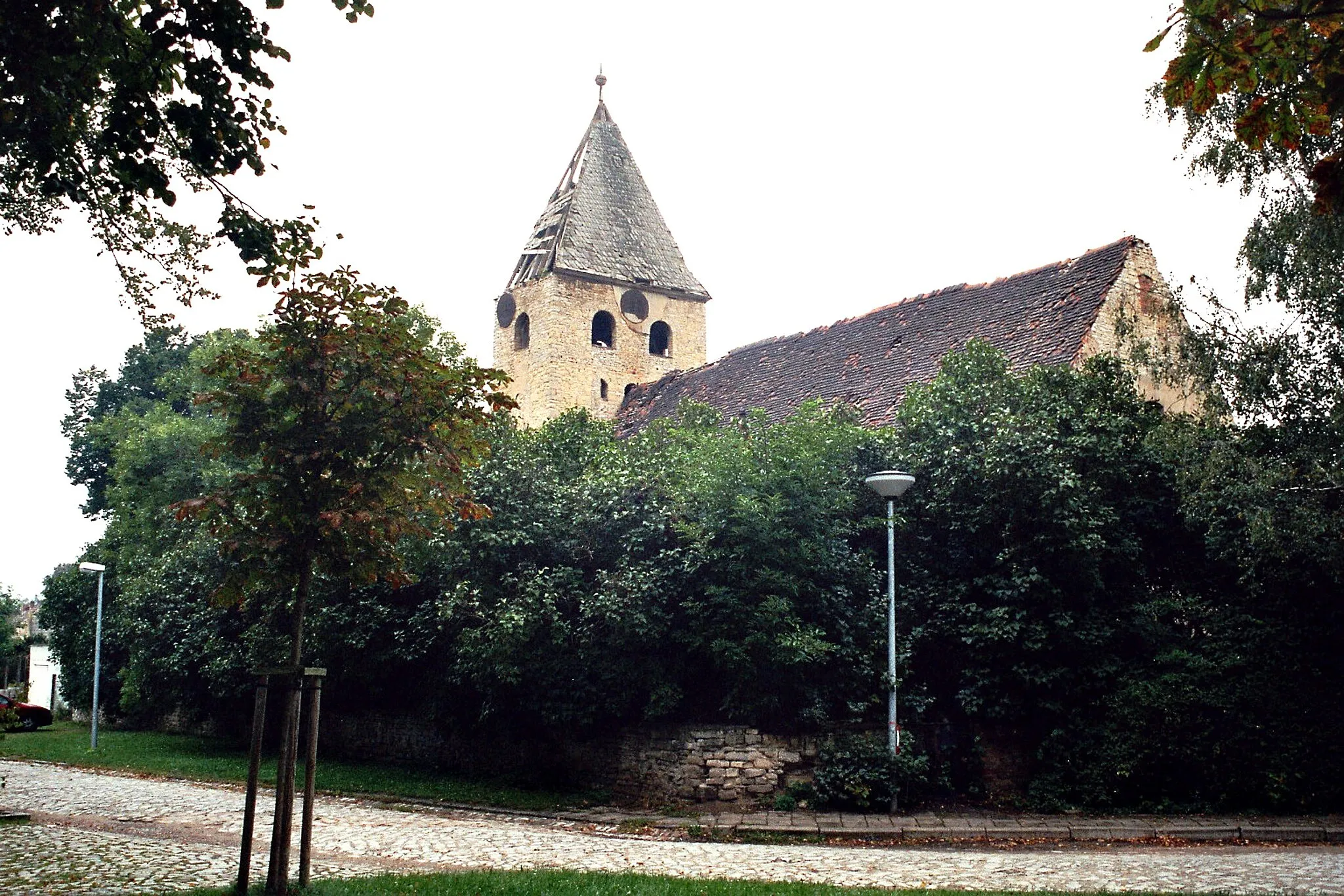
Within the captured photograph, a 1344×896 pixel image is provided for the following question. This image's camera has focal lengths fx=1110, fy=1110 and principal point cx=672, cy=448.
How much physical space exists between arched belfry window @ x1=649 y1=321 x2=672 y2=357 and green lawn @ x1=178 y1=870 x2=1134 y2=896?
2894cm

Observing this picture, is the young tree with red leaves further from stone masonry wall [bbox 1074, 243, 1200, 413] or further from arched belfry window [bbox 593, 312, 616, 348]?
arched belfry window [bbox 593, 312, 616, 348]

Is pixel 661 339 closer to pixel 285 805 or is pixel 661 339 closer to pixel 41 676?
pixel 285 805

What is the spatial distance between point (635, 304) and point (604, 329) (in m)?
1.40

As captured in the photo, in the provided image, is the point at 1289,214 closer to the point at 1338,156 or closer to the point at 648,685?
the point at 648,685

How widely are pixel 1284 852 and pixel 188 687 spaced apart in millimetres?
22403

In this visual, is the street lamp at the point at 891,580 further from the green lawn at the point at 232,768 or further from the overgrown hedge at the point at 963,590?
the green lawn at the point at 232,768

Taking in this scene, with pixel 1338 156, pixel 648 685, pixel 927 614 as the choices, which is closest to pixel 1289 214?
pixel 927 614

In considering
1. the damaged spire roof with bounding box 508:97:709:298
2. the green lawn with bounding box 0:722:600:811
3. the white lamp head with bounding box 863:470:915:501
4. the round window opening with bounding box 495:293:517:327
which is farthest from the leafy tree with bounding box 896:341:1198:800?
the round window opening with bounding box 495:293:517:327

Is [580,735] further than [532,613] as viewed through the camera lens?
Yes

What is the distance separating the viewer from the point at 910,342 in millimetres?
24516

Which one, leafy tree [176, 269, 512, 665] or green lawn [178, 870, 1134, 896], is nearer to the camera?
green lawn [178, 870, 1134, 896]

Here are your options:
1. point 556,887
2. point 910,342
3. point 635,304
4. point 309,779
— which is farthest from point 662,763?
point 635,304

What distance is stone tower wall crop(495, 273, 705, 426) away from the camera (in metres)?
34.6

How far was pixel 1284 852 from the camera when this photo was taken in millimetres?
11406
